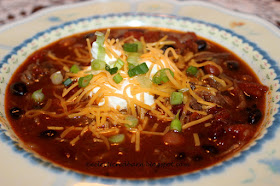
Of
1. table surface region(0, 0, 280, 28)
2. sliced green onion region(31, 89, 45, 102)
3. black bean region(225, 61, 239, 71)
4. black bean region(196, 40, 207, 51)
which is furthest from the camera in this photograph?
table surface region(0, 0, 280, 28)

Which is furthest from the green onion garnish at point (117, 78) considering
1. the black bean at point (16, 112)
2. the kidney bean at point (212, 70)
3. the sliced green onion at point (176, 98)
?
the kidney bean at point (212, 70)

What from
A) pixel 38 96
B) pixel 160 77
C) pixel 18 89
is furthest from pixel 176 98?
pixel 18 89

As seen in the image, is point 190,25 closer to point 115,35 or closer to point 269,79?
point 115,35

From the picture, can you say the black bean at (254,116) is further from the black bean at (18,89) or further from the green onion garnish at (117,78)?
the black bean at (18,89)

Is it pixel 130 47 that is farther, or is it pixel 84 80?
pixel 130 47

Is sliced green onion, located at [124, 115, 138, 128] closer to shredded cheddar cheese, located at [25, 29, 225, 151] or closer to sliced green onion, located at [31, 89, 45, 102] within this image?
shredded cheddar cheese, located at [25, 29, 225, 151]

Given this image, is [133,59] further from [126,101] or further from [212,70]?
[212,70]

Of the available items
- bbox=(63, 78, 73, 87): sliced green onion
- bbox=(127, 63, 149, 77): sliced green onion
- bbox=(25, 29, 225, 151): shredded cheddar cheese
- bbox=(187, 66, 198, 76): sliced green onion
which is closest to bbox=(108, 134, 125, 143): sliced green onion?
bbox=(25, 29, 225, 151): shredded cheddar cheese
